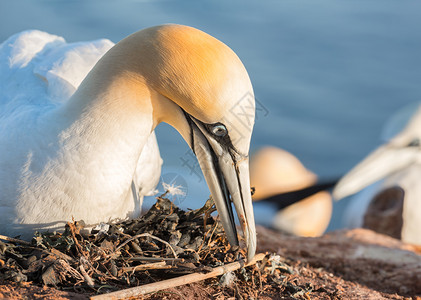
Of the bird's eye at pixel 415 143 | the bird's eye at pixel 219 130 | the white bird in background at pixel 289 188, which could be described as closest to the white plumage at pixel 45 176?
the bird's eye at pixel 219 130

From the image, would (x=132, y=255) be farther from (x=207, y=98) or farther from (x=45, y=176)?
(x=207, y=98)

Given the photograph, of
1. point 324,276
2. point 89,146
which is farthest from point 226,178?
point 324,276

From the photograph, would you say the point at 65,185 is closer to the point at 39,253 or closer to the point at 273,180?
the point at 39,253

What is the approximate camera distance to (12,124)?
3.13 metres

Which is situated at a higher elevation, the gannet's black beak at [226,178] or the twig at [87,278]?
the gannet's black beak at [226,178]

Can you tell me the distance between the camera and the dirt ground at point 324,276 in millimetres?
2699

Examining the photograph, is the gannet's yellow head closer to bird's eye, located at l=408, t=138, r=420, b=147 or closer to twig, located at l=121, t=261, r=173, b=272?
twig, located at l=121, t=261, r=173, b=272

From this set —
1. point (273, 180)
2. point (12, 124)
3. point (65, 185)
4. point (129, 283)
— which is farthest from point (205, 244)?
point (273, 180)

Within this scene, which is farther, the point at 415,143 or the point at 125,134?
the point at 415,143

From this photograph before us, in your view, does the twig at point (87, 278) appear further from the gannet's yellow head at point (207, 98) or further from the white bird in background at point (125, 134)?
the gannet's yellow head at point (207, 98)

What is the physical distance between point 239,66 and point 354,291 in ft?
4.92


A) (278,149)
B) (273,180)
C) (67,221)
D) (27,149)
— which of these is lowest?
(67,221)

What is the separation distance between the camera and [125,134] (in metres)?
2.88

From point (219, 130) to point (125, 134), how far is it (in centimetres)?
49
